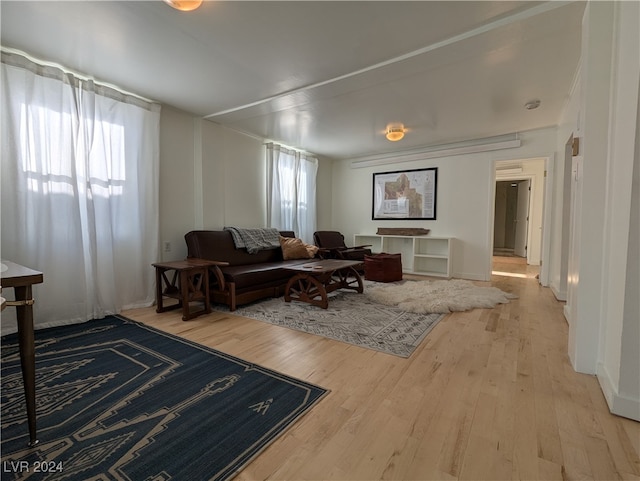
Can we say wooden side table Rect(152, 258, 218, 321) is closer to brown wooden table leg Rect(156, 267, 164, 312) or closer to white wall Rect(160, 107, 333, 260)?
brown wooden table leg Rect(156, 267, 164, 312)

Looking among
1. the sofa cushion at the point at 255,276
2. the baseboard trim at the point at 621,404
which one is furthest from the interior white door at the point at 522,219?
the baseboard trim at the point at 621,404

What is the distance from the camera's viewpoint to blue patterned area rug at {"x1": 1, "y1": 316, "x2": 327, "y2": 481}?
1085 millimetres

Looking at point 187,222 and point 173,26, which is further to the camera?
point 187,222

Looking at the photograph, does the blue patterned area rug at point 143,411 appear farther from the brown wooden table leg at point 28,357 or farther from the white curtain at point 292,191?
the white curtain at point 292,191

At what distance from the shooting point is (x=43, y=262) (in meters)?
2.46

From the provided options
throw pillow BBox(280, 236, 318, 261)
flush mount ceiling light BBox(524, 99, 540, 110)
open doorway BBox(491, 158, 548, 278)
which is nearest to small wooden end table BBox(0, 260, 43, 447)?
throw pillow BBox(280, 236, 318, 261)

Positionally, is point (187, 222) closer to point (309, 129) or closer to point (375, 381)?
point (309, 129)

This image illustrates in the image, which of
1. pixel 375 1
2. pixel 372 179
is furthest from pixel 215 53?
pixel 372 179

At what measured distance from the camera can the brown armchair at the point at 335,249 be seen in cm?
468

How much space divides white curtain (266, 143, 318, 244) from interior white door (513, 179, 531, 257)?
5.68 meters

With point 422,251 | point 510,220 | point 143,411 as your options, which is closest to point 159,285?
point 143,411

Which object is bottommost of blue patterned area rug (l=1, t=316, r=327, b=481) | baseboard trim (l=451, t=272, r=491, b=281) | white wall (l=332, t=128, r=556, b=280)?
blue patterned area rug (l=1, t=316, r=327, b=481)

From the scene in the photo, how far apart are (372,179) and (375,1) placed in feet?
13.8

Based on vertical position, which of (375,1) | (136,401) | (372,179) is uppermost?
(375,1)
